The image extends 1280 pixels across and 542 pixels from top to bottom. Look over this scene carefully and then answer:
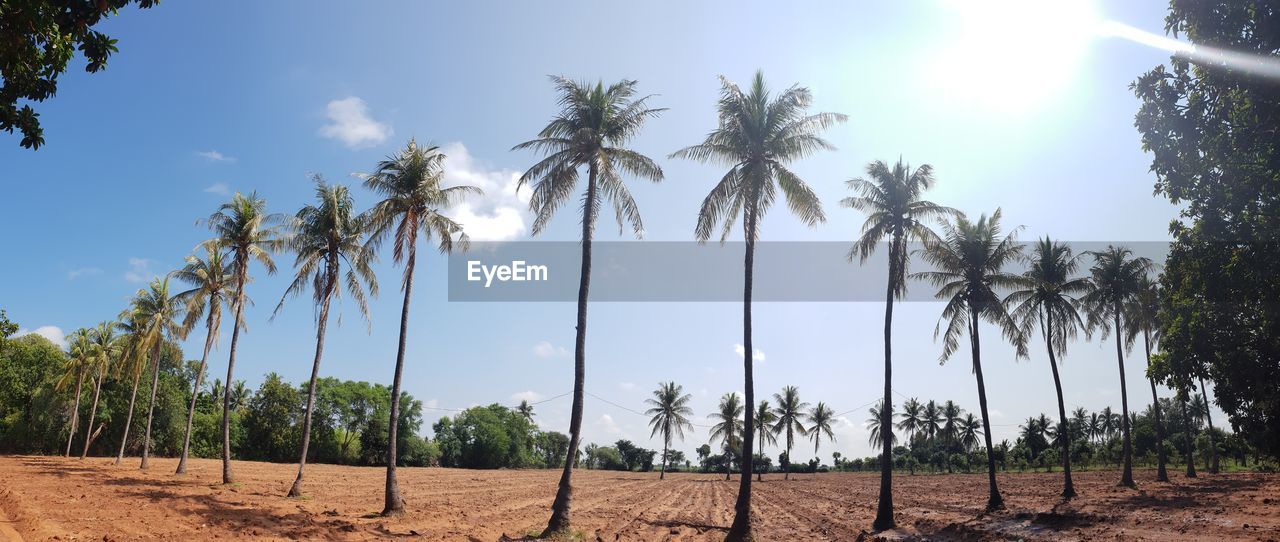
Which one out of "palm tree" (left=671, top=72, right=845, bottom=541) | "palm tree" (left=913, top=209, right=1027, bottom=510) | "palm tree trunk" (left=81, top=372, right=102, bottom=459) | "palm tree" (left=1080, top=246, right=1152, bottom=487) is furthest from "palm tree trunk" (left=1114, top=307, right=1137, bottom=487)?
"palm tree trunk" (left=81, top=372, right=102, bottom=459)

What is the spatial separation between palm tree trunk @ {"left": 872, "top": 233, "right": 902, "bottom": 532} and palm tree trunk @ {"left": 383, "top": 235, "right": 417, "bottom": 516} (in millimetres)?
16936

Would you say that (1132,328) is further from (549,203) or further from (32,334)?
(32,334)

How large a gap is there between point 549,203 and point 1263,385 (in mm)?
21934

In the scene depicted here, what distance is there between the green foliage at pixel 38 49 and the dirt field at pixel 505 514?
857cm

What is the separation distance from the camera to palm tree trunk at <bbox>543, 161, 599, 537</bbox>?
17531mm

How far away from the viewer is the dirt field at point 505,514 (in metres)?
16.1

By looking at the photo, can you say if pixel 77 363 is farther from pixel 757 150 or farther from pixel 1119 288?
pixel 1119 288

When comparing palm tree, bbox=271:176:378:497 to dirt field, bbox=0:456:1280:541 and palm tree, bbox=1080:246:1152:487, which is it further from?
palm tree, bbox=1080:246:1152:487

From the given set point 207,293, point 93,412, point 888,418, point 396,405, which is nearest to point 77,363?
point 93,412

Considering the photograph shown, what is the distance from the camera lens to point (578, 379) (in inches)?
766

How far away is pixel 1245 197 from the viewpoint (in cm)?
1594

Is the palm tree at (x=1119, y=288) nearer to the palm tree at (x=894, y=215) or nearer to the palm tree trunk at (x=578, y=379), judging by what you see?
the palm tree at (x=894, y=215)

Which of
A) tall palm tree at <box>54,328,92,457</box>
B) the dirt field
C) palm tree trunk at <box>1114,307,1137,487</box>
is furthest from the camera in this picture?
tall palm tree at <box>54,328,92,457</box>

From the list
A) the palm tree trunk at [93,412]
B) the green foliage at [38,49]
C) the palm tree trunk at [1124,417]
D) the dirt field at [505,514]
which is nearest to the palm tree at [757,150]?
the dirt field at [505,514]
